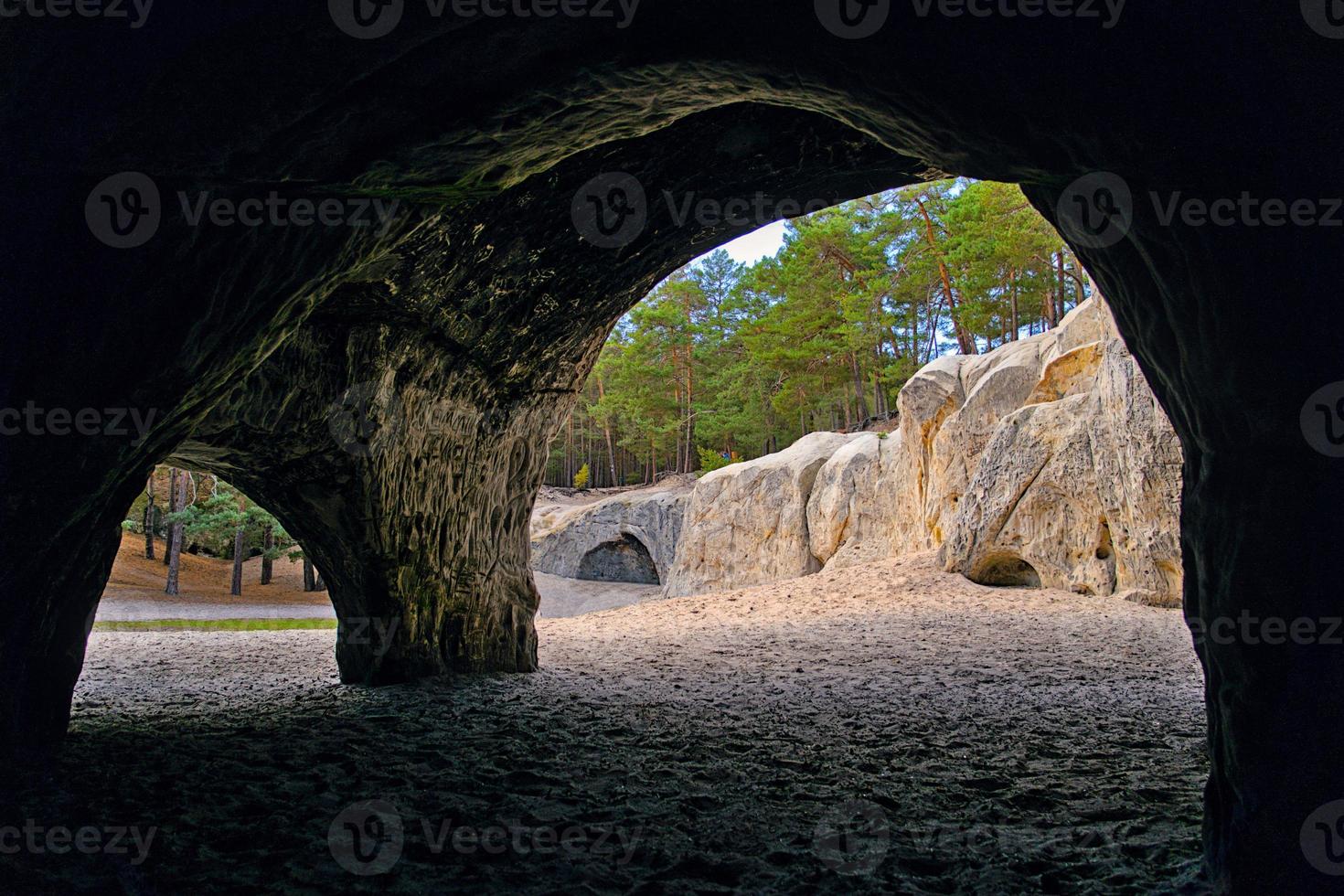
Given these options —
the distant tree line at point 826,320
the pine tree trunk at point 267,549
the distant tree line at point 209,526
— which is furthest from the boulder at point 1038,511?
the pine tree trunk at point 267,549

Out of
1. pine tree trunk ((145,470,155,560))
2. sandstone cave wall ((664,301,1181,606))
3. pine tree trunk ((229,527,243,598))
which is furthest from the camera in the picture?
pine tree trunk ((145,470,155,560))

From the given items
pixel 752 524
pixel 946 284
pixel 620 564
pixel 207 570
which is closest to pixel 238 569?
pixel 207 570

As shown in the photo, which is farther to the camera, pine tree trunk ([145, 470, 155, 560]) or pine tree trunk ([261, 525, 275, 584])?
pine tree trunk ([145, 470, 155, 560])

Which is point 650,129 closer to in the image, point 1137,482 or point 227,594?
point 1137,482

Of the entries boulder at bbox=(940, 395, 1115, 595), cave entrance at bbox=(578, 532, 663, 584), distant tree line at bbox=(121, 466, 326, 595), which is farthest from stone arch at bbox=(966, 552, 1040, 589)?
cave entrance at bbox=(578, 532, 663, 584)

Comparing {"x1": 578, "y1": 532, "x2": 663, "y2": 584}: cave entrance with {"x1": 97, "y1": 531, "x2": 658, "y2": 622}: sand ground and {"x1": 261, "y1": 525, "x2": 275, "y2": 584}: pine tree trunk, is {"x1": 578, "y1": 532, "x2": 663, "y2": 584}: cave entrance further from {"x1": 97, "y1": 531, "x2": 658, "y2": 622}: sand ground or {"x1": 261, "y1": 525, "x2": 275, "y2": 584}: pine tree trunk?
{"x1": 261, "y1": 525, "x2": 275, "y2": 584}: pine tree trunk

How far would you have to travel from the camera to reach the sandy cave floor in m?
2.14

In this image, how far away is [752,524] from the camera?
1803 cm

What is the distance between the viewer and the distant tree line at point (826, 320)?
23172 mm

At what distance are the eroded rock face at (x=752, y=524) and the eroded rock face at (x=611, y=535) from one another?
4729mm

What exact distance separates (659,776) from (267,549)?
2338cm

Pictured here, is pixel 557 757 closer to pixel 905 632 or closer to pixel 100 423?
pixel 100 423

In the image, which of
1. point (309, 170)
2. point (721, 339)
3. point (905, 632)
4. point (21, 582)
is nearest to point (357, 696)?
point (21, 582)

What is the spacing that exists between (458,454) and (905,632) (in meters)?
4.91
